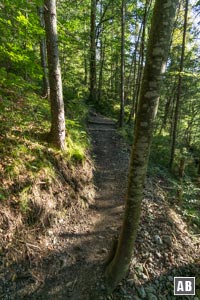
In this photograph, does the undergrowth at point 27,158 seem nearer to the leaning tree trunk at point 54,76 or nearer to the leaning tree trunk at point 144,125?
the leaning tree trunk at point 54,76

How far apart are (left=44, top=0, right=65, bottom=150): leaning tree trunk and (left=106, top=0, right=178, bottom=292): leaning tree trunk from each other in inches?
115

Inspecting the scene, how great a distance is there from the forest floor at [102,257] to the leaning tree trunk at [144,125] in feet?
1.28

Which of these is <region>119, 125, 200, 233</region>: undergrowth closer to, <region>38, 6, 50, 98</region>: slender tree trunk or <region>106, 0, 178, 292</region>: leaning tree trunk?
<region>106, 0, 178, 292</region>: leaning tree trunk

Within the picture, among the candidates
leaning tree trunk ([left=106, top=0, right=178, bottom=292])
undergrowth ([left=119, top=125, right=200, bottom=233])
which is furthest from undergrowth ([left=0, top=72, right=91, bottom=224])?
undergrowth ([left=119, top=125, right=200, bottom=233])

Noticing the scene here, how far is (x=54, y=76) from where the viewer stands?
17.0 ft

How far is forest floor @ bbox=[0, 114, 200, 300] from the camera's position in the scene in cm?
339

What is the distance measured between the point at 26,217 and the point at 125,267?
198 centimetres

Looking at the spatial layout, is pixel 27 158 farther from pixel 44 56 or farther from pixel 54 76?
pixel 44 56

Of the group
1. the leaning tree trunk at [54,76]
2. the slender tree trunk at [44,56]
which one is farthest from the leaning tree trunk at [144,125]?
the slender tree trunk at [44,56]

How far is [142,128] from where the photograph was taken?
2.82m

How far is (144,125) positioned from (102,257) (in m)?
2.72

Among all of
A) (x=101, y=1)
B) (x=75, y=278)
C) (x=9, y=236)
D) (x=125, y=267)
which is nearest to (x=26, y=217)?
(x=9, y=236)

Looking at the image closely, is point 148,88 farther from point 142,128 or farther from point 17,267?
point 17,267

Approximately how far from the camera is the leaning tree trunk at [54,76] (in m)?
4.91
